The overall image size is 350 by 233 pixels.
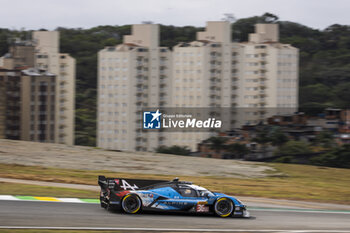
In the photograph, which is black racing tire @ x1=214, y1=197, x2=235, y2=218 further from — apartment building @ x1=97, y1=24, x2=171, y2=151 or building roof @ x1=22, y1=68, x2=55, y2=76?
building roof @ x1=22, y1=68, x2=55, y2=76

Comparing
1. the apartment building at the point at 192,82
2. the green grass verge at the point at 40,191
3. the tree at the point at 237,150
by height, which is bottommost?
the tree at the point at 237,150

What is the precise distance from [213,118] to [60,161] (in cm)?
4255

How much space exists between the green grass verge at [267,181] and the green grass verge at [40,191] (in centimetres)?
38

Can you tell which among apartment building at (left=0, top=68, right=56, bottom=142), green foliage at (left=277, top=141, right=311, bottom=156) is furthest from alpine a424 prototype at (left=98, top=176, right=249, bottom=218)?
apartment building at (left=0, top=68, right=56, bottom=142)

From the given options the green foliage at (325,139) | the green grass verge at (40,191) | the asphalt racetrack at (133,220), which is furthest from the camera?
the green foliage at (325,139)

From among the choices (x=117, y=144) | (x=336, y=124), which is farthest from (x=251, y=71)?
(x=117, y=144)

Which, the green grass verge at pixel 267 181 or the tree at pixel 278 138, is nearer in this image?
the green grass verge at pixel 267 181

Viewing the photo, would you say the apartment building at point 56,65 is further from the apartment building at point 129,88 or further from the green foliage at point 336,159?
A: the green foliage at point 336,159

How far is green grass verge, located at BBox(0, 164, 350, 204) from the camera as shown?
24922mm

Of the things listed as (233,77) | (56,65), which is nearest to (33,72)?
(56,65)

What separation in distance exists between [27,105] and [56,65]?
1692 centimetres

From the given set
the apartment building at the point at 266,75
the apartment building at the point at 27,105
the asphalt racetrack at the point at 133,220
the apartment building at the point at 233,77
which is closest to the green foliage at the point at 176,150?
the apartment building at the point at 233,77

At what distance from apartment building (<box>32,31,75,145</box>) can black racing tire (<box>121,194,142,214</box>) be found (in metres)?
63.8

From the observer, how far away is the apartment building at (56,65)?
246 ft
